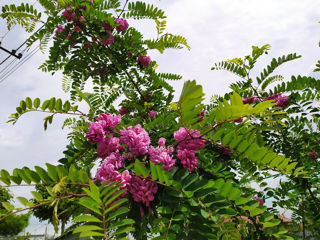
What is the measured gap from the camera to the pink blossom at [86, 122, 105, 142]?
1098 mm

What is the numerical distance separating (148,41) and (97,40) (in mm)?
398

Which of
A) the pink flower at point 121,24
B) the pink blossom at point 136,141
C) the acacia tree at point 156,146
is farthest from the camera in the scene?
the pink flower at point 121,24

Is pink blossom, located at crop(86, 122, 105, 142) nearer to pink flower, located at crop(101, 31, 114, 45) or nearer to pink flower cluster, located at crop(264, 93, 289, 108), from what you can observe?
pink flower, located at crop(101, 31, 114, 45)

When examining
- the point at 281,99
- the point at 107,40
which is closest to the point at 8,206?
the point at 107,40

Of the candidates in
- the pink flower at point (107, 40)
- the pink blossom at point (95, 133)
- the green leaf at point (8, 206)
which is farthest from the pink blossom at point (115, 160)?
the pink flower at point (107, 40)

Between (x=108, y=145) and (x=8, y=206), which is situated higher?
(x=108, y=145)

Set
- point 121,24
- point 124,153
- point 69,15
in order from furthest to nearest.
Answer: point 121,24 < point 69,15 < point 124,153

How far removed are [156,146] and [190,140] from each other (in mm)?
332

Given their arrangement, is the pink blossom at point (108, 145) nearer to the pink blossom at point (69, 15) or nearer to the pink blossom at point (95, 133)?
the pink blossom at point (95, 133)

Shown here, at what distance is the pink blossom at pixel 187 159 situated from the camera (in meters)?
1.02

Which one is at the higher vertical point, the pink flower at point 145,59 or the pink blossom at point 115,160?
the pink flower at point 145,59

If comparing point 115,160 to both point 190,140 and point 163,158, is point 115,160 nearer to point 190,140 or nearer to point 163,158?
point 163,158

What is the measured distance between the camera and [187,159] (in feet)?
3.34

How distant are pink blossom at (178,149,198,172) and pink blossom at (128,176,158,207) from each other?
15cm
